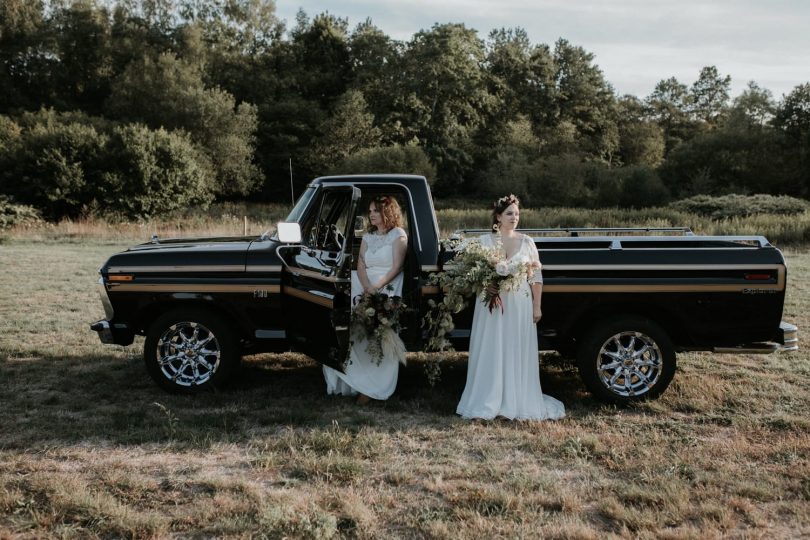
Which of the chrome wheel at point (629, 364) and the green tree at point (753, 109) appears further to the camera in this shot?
the green tree at point (753, 109)

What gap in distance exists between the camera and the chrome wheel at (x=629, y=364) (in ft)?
20.1

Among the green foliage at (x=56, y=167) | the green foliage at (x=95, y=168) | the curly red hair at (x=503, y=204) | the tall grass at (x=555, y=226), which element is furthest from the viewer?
the green foliage at (x=95, y=168)

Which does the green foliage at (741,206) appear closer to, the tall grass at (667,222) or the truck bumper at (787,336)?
the tall grass at (667,222)

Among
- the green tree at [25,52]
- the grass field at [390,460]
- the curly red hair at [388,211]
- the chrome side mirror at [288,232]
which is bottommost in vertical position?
the grass field at [390,460]

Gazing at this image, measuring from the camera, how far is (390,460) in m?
4.97

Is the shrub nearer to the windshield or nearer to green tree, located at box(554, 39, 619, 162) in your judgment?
green tree, located at box(554, 39, 619, 162)

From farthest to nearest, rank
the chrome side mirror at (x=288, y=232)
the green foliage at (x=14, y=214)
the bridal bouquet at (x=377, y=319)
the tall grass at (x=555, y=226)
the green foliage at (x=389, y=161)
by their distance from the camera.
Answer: the green foliage at (x=389, y=161) → the green foliage at (x=14, y=214) → the tall grass at (x=555, y=226) → the bridal bouquet at (x=377, y=319) → the chrome side mirror at (x=288, y=232)

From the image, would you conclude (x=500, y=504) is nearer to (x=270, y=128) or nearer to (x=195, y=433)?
(x=195, y=433)

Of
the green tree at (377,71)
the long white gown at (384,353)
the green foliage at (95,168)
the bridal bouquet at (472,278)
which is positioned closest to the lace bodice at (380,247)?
the long white gown at (384,353)

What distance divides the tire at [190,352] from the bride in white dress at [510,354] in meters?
2.26

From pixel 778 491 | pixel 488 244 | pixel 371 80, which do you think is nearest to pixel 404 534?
pixel 778 491

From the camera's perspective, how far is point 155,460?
4.94 metres

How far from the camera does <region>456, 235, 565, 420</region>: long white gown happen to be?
598 centimetres

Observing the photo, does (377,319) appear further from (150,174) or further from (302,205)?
(150,174)
